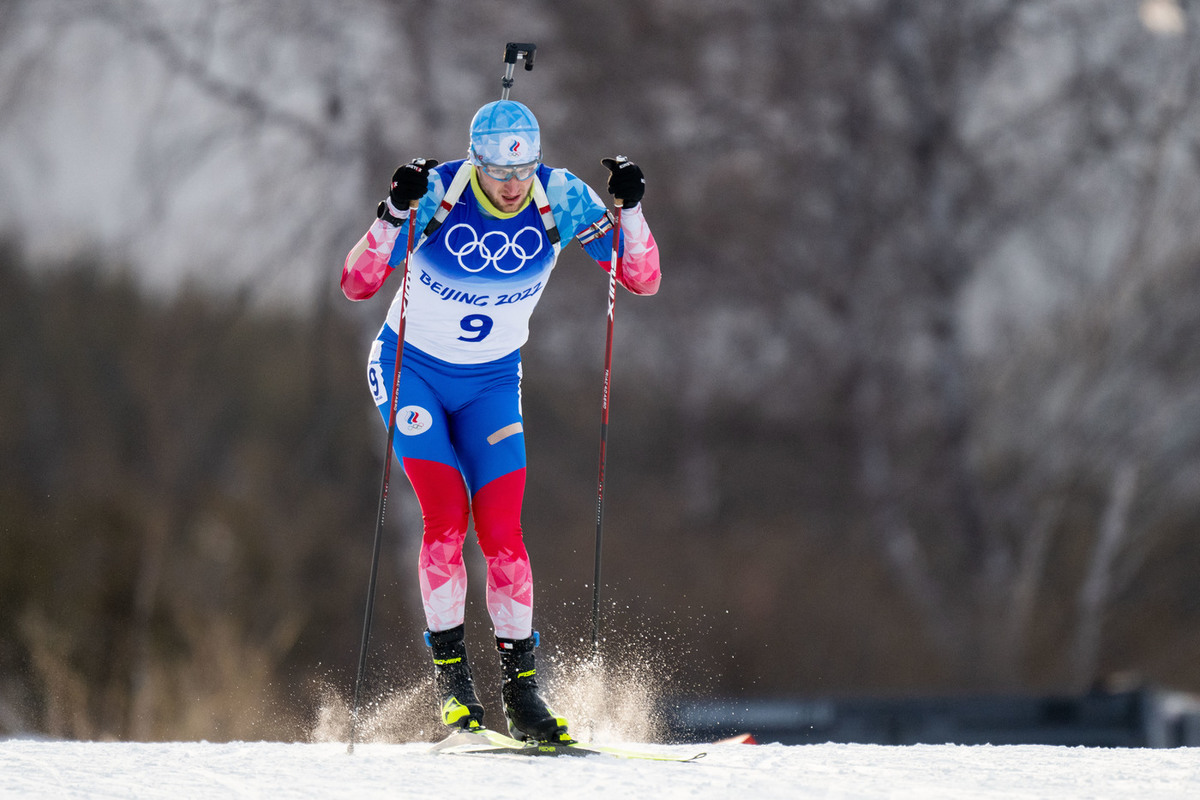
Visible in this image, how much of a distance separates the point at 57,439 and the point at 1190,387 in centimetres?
1310

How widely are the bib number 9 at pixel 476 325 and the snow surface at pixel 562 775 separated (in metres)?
1.30

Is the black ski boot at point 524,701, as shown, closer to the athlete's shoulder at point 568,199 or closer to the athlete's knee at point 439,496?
the athlete's knee at point 439,496

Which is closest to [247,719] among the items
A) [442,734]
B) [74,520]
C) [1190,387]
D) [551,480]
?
[442,734]

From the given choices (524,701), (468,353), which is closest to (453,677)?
(524,701)

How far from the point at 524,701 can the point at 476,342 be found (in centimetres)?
114

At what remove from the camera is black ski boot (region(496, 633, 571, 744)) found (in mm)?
3764

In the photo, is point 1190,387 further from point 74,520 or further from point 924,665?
point 74,520

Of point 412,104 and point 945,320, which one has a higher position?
point 412,104

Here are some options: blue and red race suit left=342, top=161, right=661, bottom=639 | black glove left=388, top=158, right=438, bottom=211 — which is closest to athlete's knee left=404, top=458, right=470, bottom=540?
blue and red race suit left=342, top=161, right=661, bottom=639

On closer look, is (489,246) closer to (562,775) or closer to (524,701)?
(524,701)

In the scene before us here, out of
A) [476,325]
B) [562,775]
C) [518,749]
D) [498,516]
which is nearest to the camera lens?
[562,775]

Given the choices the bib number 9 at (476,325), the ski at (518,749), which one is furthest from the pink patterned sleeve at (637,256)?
the ski at (518,749)

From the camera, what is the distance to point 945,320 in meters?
11.4

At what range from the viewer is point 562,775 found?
321 centimetres
